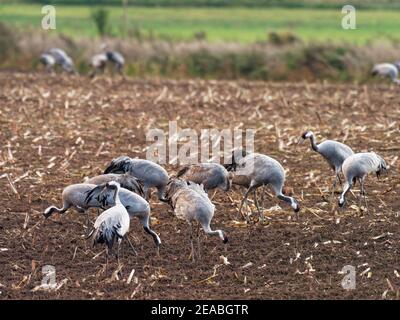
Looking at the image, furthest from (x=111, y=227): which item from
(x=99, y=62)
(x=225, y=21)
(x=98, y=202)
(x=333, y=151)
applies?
(x=225, y=21)

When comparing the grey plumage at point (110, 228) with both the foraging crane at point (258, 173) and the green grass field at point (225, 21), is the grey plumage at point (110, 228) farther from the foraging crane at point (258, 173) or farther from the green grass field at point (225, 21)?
the green grass field at point (225, 21)

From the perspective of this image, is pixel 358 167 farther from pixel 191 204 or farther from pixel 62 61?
pixel 62 61

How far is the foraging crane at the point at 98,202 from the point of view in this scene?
30.8 ft

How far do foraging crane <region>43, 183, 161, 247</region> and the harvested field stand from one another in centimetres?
25

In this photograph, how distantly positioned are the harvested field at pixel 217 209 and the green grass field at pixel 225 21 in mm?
14591

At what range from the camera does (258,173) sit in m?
10.4

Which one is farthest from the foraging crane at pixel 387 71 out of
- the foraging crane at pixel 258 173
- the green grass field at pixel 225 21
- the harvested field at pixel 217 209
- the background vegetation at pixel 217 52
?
the foraging crane at pixel 258 173

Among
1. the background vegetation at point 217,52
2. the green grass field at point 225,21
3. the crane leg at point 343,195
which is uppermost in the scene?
the crane leg at point 343,195

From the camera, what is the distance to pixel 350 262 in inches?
359

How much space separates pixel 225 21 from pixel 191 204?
29.7 m

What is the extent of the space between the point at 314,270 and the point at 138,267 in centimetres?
151

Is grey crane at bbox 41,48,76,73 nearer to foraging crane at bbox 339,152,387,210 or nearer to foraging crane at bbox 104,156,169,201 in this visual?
foraging crane at bbox 104,156,169,201
